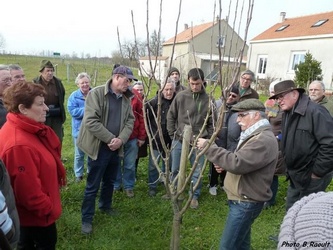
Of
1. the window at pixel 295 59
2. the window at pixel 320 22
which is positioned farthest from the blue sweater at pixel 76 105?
the window at pixel 320 22

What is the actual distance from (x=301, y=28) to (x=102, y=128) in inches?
941

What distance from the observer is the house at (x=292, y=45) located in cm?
1866

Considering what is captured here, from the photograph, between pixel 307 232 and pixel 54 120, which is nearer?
pixel 307 232

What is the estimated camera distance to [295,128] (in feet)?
9.36

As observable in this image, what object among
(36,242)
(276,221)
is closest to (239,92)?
(276,221)

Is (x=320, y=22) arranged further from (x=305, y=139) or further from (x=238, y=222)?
(x=238, y=222)

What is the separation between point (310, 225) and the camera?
0.81 m

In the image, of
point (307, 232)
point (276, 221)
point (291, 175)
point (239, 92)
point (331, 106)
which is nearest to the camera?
point (307, 232)

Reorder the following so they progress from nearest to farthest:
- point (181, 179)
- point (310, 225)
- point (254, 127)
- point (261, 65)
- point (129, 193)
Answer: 1. point (310, 225)
2. point (181, 179)
3. point (254, 127)
4. point (129, 193)
5. point (261, 65)

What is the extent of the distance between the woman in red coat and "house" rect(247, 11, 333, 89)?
1801 centimetres

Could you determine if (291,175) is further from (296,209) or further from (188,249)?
(296,209)

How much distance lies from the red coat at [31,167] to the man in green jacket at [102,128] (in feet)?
2.97

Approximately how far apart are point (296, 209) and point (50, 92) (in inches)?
175

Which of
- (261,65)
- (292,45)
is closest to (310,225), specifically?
(292,45)
